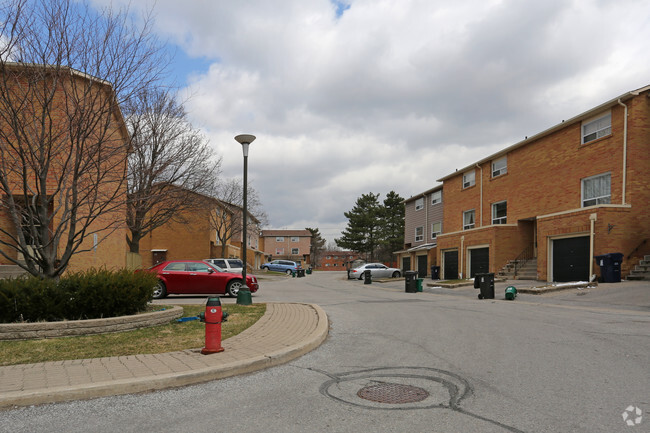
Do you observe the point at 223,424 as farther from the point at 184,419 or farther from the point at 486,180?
the point at 486,180

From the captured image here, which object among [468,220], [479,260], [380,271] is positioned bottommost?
[380,271]

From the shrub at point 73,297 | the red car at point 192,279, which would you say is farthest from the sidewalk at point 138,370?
the red car at point 192,279

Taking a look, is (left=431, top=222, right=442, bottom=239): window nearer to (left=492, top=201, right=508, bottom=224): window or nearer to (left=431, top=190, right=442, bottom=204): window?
(left=431, top=190, right=442, bottom=204): window

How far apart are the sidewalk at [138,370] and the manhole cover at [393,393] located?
1747 mm

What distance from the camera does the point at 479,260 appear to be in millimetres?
29422

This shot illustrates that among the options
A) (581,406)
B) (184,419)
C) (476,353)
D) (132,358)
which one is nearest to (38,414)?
(184,419)

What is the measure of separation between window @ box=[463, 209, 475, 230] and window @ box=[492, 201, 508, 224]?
8.87ft

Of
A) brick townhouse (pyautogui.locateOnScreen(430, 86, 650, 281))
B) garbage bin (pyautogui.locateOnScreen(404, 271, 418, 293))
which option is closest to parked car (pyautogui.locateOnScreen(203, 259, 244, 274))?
garbage bin (pyautogui.locateOnScreen(404, 271, 418, 293))

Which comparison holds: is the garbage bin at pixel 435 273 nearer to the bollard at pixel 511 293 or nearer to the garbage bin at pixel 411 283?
the garbage bin at pixel 411 283

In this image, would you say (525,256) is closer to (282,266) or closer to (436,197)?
(436,197)

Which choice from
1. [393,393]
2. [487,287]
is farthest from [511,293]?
[393,393]

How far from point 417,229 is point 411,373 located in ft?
135

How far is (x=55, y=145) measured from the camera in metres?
9.38

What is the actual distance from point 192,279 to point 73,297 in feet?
27.6
